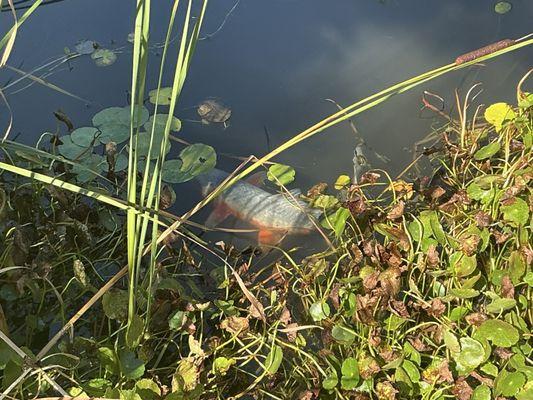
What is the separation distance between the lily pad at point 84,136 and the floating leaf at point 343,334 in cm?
101

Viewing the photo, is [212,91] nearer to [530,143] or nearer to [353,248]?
[353,248]

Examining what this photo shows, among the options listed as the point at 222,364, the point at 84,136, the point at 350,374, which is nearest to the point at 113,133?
the point at 84,136

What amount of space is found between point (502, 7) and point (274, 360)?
177cm

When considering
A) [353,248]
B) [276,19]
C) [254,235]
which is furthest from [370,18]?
[353,248]

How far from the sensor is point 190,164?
1969mm

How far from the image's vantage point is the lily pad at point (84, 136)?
6.43ft

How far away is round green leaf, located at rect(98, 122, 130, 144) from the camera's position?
198 centimetres

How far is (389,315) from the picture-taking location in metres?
1.40

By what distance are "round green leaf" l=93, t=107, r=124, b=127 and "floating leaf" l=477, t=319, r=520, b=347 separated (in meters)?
1.30

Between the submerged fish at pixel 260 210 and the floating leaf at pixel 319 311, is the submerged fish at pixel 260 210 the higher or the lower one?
the lower one

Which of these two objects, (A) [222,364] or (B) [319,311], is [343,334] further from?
(A) [222,364]

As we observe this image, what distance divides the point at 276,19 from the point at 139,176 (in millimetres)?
972

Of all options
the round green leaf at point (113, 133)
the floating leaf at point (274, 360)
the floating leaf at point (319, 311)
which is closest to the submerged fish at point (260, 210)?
the round green leaf at point (113, 133)

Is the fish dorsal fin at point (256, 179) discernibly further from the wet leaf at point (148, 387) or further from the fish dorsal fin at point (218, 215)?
the wet leaf at point (148, 387)
